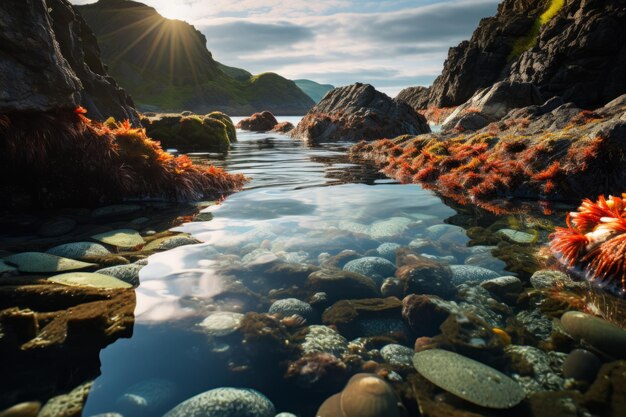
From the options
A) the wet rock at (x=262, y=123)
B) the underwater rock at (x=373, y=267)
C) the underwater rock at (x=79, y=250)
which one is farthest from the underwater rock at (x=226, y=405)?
the wet rock at (x=262, y=123)

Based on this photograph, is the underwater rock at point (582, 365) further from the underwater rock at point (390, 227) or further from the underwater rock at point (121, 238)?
the underwater rock at point (121, 238)

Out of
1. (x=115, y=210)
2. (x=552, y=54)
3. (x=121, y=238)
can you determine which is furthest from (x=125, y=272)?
(x=552, y=54)

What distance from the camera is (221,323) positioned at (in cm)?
334

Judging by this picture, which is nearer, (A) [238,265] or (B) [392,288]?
(B) [392,288]

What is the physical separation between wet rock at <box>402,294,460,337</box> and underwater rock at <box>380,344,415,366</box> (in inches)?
12.2

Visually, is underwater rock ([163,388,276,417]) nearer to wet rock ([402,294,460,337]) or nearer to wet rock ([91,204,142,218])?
wet rock ([402,294,460,337])

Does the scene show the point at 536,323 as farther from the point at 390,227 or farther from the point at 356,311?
the point at 390,227

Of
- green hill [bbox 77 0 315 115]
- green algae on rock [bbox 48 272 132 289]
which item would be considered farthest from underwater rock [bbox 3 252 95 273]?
green hill [bbox 77 0 315 115]

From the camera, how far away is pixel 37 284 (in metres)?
3.56

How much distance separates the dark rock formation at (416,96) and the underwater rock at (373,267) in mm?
56249

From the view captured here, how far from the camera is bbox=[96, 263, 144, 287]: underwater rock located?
4.06 meters

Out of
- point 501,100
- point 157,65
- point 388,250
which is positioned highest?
point 157,65

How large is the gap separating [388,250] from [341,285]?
1446mm

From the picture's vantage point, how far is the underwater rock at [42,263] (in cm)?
406
